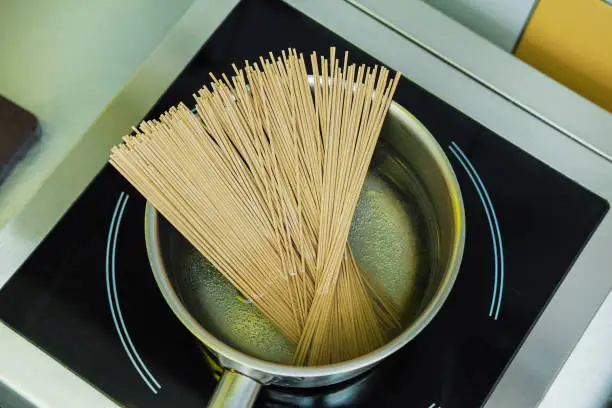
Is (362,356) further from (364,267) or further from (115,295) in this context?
(115,295)

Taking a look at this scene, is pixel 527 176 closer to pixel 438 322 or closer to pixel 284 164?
pixel 438 322

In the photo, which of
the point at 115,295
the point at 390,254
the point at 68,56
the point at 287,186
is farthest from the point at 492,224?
the point at 68,56

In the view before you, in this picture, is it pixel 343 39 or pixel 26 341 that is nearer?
pixel 26 341

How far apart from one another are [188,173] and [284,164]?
8 cm

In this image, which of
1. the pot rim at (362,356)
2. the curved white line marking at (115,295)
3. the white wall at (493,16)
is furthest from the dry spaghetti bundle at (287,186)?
the white wall at (493,16)

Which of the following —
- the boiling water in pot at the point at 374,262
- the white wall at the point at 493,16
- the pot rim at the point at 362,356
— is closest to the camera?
the pot rim at the point at 362,356

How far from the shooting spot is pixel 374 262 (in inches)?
25.7

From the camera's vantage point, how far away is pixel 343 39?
778mm

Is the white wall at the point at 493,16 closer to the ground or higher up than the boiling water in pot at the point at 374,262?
higher up

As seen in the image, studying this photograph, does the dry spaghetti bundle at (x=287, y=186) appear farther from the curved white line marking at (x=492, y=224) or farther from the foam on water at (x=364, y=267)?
the curved white line marking at (x=492, y=224)

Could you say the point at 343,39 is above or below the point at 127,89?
above

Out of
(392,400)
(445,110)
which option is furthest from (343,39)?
(392,400)

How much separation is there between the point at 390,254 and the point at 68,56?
454 millimetres

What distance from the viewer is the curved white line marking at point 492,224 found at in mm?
686
